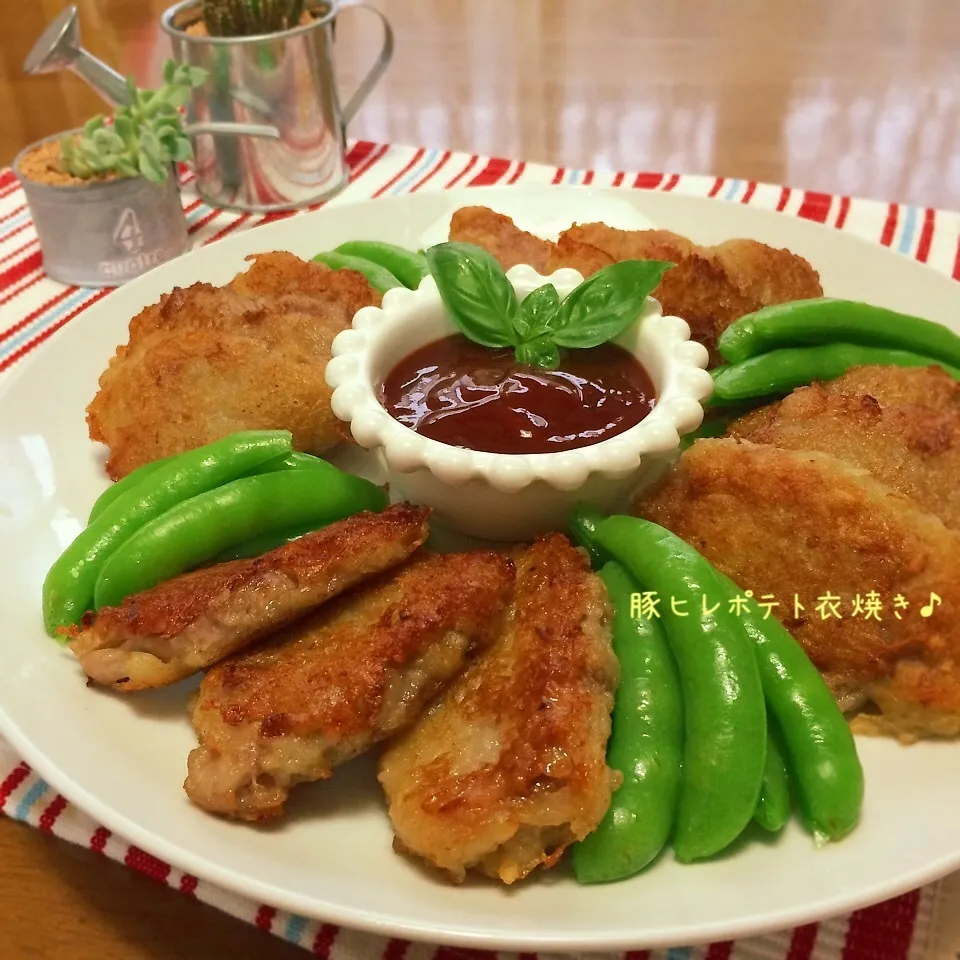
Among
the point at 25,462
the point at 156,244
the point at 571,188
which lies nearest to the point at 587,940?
the point at 25,462

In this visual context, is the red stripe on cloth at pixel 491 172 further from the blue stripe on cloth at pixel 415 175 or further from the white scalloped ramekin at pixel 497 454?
the white scalloped ramekin at pixel 497 454

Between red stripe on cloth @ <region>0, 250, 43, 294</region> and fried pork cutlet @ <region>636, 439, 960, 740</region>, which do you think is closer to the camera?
fried pork cutlet @ <region>636, 439, 960, 740</region>

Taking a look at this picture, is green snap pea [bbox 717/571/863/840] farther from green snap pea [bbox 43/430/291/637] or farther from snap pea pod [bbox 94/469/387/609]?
green snap pea [bbox 43/430/291/637]

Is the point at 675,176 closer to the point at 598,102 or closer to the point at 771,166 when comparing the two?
the point at 771,166

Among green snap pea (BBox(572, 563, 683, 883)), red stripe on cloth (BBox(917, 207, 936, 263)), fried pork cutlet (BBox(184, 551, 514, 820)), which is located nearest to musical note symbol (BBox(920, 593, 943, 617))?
green snap pea (BBox(572, 563, 683, 883))

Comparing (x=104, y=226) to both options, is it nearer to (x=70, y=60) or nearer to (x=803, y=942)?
(x=70, y=60)

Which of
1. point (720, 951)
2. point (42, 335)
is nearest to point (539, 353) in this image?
point (720, 951)
